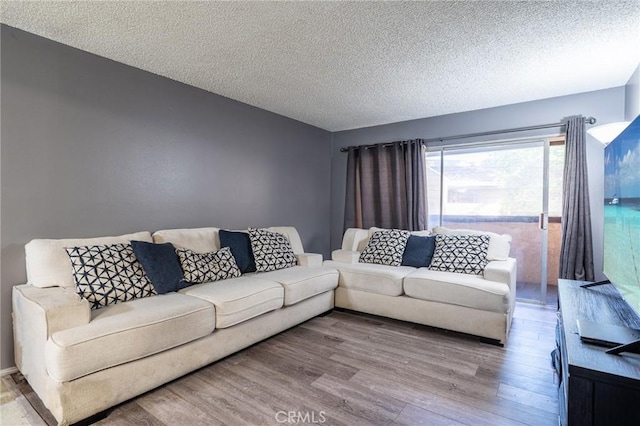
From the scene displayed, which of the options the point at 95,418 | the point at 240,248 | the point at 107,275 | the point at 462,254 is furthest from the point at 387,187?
the point at 95,418

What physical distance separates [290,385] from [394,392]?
656mm

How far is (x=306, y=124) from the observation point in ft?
15.7

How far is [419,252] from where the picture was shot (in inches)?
143

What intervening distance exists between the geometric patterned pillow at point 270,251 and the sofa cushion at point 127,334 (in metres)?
1.01

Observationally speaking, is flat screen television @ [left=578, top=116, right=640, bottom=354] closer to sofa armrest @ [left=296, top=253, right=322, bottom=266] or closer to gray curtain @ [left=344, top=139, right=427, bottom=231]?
gray curtain @ [left=344, top=139, right=427, bottom=231]

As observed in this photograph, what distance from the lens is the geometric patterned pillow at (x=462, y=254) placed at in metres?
3.21

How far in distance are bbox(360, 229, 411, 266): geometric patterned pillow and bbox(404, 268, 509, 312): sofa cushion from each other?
45cm

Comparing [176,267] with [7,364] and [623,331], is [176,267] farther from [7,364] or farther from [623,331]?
[623,331]

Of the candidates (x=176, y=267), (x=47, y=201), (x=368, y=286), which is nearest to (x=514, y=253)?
(x=368, y=286)

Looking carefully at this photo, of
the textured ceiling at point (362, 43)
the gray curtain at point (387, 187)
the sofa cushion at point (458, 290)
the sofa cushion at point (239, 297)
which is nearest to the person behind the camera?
the textured ceiling at point (362, 43)

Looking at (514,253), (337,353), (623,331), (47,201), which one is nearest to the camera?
(623,331)

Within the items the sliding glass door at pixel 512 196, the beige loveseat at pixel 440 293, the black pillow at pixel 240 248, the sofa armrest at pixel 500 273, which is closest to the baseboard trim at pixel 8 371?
the black pillow at pixel 240 248

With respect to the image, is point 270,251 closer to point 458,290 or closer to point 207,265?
point 207,265

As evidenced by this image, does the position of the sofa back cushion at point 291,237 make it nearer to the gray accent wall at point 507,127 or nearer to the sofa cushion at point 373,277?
the sofa cushion at point 373,277
